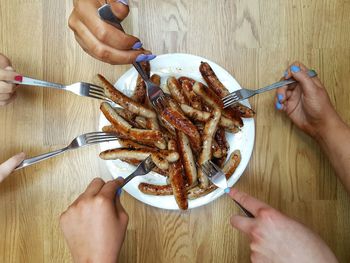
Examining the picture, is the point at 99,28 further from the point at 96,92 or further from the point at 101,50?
the point at 96,92

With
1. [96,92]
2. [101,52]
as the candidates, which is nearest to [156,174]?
[96,92]

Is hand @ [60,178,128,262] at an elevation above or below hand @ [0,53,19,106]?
below

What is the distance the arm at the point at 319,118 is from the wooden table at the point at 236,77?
5cm

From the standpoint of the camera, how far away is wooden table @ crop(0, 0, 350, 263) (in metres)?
1.31

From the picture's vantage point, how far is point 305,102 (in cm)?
124

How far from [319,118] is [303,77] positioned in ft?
0.53

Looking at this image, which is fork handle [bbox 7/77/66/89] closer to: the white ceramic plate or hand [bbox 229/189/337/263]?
the white ceramic plate

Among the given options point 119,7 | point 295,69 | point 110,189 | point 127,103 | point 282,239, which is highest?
point 119,7

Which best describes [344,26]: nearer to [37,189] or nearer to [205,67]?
[205,67]

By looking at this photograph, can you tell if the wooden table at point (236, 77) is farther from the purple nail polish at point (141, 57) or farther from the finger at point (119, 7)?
the finger at point (119, 7)

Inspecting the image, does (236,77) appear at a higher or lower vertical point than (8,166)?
higher

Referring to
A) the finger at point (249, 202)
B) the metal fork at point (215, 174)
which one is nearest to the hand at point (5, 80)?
the metal fork at point (215, 174)

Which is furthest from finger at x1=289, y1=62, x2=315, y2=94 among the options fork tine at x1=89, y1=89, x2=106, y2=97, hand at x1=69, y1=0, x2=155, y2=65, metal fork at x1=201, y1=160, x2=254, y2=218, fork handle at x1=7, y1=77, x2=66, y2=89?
fork handle at x1=7, y1=77, x2=66, y2=89

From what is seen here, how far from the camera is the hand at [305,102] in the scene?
119 cm
